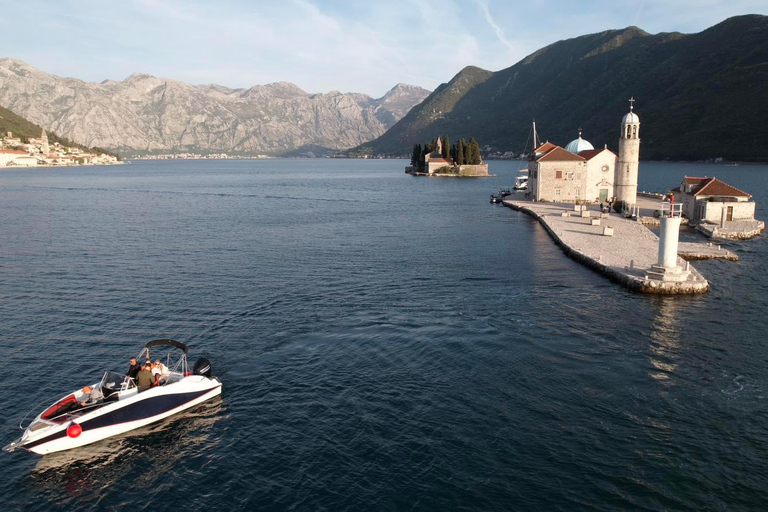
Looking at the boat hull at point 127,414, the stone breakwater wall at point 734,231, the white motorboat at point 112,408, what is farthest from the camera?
the stone breakwater wall at point 734,231

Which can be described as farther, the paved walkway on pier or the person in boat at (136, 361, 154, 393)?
the paved walkway on pier

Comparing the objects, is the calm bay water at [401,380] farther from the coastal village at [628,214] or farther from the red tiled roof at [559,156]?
the red tiled roof at [559,156]

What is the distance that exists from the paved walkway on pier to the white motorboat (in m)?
32.1

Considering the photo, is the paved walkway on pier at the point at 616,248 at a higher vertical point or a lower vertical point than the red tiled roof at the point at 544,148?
lower

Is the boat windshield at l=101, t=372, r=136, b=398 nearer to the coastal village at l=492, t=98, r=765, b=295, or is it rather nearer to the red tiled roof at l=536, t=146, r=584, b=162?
the coastal village at l=492, t=98, r=765, b=295

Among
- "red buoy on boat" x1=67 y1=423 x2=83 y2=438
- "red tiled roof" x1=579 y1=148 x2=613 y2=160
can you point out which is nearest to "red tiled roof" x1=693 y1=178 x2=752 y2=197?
"red tiled roof" x1=579 y1=148 x2=613 y2=160

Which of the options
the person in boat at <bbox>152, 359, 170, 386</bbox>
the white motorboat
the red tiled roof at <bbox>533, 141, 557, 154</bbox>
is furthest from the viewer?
the red tiled roof at <bbox>533, 141, 557, 154</bbox>

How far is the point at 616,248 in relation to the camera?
53.8 m

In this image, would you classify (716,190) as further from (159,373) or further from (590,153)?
(159,373)

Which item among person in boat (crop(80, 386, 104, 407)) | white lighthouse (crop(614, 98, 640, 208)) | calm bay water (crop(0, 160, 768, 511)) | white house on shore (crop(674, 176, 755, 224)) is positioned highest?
white lighthouse (crop(614, 98, 640, 208))

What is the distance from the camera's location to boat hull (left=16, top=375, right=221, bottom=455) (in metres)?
21.1

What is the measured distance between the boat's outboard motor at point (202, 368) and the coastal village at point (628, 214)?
31265mm

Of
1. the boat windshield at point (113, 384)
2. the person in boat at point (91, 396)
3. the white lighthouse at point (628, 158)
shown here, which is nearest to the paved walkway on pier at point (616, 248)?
the white lighthouse at point (628, 158)

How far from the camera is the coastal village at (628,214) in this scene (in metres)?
A: 41.9
